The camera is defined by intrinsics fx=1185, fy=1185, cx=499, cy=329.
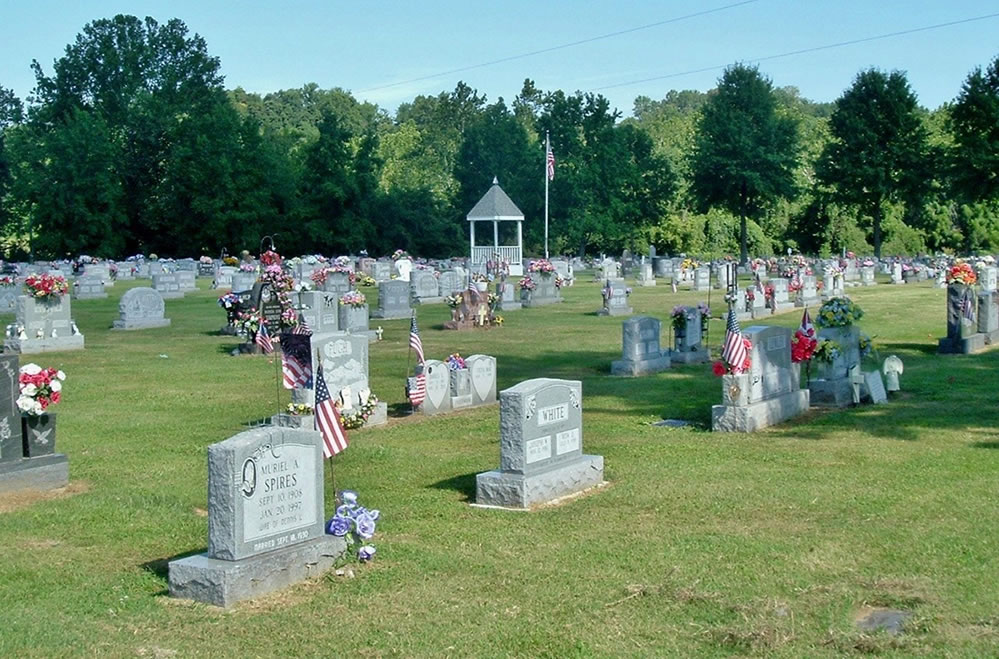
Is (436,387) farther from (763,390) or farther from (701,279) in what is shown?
(701,279)

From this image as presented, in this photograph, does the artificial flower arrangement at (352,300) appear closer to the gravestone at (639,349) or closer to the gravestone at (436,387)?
the gravestone at (639,349)

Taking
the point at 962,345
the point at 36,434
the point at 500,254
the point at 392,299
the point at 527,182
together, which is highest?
the point at 527,182

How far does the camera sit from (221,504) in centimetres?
832

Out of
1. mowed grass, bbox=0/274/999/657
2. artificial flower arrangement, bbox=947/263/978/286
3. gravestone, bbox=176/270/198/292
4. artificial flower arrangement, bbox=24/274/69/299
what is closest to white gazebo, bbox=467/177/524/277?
gravestone, bbox=176/270/198/292

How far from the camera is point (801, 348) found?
660 inches

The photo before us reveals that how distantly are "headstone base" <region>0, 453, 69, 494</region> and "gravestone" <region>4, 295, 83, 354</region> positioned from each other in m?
14.8

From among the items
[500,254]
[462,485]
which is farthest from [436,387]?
[500,254]

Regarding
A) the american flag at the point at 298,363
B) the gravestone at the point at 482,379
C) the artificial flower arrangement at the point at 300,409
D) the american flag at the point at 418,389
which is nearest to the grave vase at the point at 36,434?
the artificial flower arrangement at the point at 300,409

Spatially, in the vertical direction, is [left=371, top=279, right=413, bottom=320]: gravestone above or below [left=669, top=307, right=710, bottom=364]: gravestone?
above

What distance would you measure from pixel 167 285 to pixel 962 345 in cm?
3321

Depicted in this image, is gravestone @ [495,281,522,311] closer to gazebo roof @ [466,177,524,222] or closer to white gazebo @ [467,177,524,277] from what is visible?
white gazebo @ [467,177,524,277]

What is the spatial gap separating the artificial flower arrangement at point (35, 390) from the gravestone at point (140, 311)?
20.5m

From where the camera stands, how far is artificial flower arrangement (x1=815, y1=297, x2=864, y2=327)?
18.3 m

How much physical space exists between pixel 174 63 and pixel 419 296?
59.0 meters
